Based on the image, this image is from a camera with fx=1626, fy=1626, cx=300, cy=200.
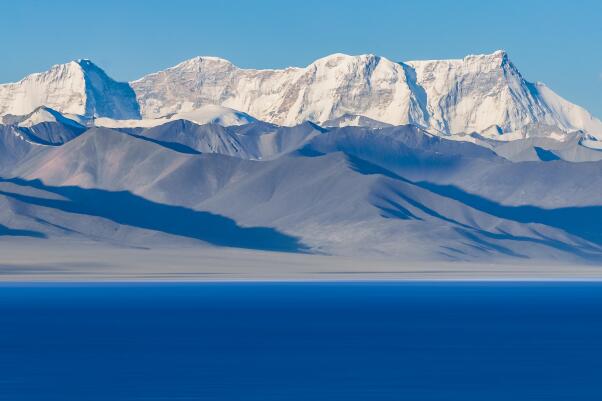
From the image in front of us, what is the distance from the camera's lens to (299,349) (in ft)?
314

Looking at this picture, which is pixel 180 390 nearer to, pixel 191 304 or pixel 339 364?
pixel 339 364

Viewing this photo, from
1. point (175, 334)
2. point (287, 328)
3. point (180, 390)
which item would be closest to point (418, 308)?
point (287, 328)

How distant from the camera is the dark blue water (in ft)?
240

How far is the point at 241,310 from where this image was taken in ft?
474

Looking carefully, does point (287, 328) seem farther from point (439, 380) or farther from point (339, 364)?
point (439, 380)

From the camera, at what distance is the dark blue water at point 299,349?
73.1 m

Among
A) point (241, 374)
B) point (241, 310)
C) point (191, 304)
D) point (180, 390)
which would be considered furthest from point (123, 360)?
point (191, 304)

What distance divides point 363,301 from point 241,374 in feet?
280

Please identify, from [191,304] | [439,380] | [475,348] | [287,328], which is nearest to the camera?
[439,380]

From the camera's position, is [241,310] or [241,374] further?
[241,310]

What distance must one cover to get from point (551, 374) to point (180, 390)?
19.2 metres

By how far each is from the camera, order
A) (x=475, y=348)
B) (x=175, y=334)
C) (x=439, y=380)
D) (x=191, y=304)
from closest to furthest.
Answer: (x=439, y=380) < (x=475, y=348) < (x=175, y=334) < (x=191, y=304)

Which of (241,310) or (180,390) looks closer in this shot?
(180,390)

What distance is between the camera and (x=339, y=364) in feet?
278
